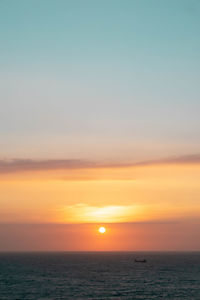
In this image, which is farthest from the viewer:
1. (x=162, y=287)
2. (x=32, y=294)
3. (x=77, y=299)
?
(x=162, y=287)

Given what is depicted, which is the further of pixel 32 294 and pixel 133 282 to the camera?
pixel 133 282

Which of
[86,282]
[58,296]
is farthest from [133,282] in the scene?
[58,296]

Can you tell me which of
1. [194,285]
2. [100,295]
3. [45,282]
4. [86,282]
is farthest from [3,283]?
[194,285]

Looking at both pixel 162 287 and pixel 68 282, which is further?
pixel 68 282

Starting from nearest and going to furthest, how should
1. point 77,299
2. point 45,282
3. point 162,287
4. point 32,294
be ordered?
point 77,299
point 32,294
point 162,287
point 45,282

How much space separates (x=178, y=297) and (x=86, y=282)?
33.8 meters

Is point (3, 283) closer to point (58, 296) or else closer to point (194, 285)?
point (58, 296)

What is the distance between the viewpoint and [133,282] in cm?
11856

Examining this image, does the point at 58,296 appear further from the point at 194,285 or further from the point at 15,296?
the point at 194,285

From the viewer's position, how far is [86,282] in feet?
380

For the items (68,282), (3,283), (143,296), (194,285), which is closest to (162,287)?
(194,285)

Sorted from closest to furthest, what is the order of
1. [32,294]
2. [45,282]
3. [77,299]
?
[77,299] < [32,294] < [45,282]

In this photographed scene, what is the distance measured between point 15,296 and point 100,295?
18.4 m

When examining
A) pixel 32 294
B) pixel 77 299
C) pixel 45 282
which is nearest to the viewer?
pixel 77 299
